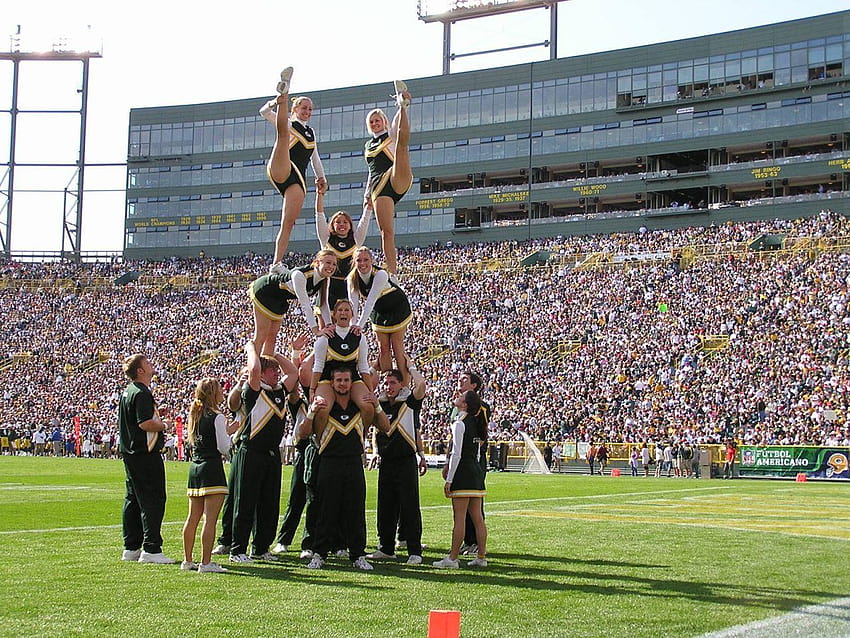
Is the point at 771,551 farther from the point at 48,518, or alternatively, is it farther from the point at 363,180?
the point at 363,180

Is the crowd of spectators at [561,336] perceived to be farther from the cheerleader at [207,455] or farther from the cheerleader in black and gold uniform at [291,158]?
the cheerleader at [207,455]

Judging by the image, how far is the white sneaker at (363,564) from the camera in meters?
8.87

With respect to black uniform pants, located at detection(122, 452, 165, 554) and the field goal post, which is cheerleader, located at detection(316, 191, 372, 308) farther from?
the field goal post

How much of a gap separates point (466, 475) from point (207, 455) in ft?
7.73

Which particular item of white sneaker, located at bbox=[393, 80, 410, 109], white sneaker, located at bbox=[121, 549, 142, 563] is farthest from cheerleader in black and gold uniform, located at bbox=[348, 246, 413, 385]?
white sneaker, located at bbox=[121, 549, 142, 563]

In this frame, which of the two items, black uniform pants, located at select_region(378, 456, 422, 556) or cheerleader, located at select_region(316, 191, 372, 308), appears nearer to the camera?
black uniform pants, located at select_region(378, 456, 422, 556)

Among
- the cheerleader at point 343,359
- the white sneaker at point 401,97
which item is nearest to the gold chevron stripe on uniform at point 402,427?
the cheerleader at point 343,359

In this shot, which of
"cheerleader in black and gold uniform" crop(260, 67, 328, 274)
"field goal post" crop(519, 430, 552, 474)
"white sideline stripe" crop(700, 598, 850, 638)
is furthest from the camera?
"field goal post" crop(519, 430, 552, 474)

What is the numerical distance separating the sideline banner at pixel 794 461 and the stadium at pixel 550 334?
0.22 feet

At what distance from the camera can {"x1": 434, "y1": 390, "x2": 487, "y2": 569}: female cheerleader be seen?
931 cm

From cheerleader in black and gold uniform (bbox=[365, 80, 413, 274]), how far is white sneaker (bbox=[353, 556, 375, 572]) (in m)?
3.80

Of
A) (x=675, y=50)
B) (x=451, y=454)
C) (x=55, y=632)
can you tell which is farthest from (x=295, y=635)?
(x=675, y=50)

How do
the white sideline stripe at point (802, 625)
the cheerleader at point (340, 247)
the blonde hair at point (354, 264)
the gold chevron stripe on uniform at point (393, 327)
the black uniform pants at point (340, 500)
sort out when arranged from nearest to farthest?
the white sideline stripe at point (802, 625) → the black uniform pants at point (340, 500) → the blonde hair at point (354, 264) → the cheerleader at point (340, 247) → the gold chevron stripe on uniform at point (393, 327)

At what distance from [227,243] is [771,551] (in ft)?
190
